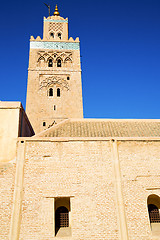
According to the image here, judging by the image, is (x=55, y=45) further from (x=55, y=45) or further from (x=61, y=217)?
(x=61, y=217)

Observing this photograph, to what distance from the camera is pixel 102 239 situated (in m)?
8.16

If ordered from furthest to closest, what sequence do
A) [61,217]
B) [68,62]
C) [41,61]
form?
[68,62] → [41,61] → [61,217]

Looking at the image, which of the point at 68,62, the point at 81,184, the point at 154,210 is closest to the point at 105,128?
the point at 81,184

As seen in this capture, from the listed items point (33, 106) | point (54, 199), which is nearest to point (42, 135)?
point (54, 199)

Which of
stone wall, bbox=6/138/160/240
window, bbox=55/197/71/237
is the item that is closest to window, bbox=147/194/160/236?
stone wall, bbox=6/138/160/240

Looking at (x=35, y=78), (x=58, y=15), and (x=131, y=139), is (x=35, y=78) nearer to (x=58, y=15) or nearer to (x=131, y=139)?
(x=58, y=15)

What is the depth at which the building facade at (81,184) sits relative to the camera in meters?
8.28

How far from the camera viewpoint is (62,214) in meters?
9.33

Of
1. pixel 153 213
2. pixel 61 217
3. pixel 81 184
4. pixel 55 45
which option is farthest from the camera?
pixel 55 45

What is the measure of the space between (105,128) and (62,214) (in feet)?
16.3

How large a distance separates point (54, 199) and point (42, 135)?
3107 mm

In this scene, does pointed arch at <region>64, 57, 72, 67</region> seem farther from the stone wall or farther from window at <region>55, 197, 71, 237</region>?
window at <region>55, 197, 71, 237</region>

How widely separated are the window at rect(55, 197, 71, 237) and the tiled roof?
3126 millimetres

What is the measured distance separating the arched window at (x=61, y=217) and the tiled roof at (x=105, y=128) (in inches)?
138
